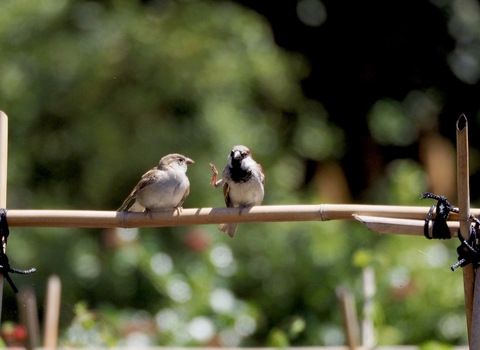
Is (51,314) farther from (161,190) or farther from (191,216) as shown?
(191,216)

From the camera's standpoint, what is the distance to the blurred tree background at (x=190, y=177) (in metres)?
4.99

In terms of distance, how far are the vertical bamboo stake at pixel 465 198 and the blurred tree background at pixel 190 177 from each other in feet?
8.02

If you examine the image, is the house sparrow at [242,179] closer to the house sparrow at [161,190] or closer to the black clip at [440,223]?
the house sparrow at [161,190]

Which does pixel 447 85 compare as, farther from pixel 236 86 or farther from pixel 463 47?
pixel 236 86

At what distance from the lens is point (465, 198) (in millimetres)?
1950

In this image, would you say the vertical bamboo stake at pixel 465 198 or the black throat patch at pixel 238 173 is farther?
the black throat patch at pixel 238 173

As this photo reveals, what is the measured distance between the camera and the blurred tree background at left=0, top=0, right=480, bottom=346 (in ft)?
16.4

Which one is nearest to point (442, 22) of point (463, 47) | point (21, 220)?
point (463, 47)

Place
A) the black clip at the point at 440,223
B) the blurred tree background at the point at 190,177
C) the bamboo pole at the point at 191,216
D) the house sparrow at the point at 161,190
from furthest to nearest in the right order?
the blurred tree background at the point at 190,177 < the house sparrow at the point at 161,190 < the bamboo pole at the point at 191,216 < the black clip at the point at 440,223

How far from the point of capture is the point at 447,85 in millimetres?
8156

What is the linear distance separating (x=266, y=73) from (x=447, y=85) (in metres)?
2.58

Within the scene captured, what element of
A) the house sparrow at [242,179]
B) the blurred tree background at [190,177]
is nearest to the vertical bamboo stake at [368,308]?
the house sparrow at [242,179]

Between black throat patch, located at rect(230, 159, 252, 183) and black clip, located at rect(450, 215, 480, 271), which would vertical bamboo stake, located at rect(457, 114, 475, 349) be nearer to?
black clip, located at rect(450, 215, 480, 271)

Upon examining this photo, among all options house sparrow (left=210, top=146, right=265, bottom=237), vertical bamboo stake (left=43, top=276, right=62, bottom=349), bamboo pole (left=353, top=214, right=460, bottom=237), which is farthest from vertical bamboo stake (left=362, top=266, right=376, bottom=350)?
bamboo pole (left=353, top=214, right=460, bottom=237)
